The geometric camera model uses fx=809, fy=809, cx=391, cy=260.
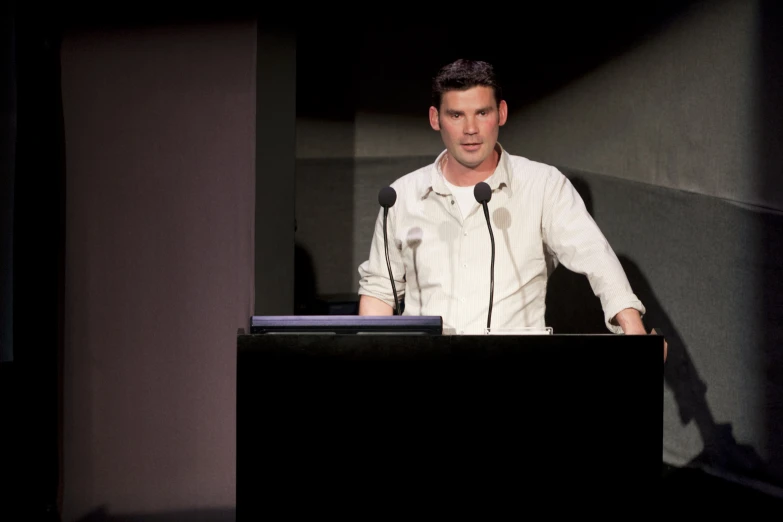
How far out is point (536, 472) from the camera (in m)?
1.37

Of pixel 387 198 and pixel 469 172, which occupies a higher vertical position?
pixel 469 172

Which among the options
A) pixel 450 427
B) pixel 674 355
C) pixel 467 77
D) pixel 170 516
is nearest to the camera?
pixel 450 427

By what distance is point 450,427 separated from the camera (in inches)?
54.5

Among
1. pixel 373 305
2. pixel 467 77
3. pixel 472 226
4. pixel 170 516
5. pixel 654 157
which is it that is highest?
pixel 467 77

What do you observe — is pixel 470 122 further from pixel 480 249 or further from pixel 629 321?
pixel 629 321

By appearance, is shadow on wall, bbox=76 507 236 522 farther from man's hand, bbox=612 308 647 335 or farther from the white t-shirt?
man's hand, bbox=612 308 647 335

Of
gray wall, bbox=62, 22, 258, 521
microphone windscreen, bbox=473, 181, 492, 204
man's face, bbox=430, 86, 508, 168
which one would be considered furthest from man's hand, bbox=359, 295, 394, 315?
microphone windscreen, bbox=473, 181, 492, 204

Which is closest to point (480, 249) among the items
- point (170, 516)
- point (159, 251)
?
point (159, 251)

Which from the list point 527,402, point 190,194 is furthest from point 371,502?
point 190,194

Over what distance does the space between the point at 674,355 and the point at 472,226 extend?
1119mm

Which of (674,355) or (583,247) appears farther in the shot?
(674,355)

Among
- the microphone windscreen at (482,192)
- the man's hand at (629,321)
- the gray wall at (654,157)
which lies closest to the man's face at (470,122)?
the microphone windscreen at (482,192)

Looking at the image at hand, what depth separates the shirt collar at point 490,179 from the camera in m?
2.56

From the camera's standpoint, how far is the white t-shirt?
103 inches
